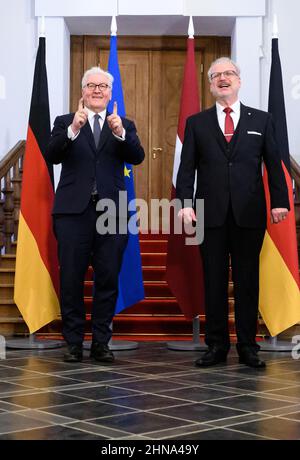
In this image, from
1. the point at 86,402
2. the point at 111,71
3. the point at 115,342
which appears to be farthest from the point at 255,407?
the point at 111,71

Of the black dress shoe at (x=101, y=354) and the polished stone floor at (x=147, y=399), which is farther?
the black dress shoe at (x=101, y=354)

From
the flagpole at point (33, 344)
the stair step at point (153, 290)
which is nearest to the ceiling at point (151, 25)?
the stair step at point (153, 290)

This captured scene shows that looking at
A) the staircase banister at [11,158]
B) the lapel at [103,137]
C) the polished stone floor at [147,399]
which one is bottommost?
the polished stone floor at [147,399]

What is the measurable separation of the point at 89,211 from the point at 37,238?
87 cm

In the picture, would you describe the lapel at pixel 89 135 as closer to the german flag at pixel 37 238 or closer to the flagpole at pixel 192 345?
the german flag at pixel 37 238

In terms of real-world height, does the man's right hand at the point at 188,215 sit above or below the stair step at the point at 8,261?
above

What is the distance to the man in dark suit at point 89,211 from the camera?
404 centimetres

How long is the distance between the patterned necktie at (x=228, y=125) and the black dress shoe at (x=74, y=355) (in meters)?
1.39

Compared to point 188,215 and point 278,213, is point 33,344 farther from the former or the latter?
point 278,213

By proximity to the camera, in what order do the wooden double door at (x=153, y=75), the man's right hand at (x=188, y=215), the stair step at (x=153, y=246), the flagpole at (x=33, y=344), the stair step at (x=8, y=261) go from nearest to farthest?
the man's right hand at (x=188, y=215) → the flagpole at (x=33, y=344) → the stair step at (x=8, y=261) → the stair step at (x=153, y=246) → the wooden double door at (x=153, y=75)

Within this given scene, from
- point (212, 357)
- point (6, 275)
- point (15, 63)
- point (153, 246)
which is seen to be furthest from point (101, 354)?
point (15, 63)

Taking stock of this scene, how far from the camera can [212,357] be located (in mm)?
3910

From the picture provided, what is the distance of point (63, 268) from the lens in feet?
13.5

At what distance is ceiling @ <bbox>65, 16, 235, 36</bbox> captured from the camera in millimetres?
7539
